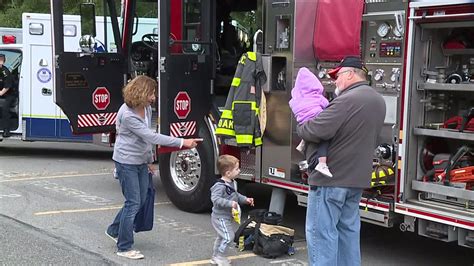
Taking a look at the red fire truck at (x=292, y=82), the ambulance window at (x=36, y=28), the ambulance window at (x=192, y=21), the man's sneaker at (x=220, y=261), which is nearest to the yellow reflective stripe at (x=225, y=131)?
the red fire truck at (x=292, y=82)

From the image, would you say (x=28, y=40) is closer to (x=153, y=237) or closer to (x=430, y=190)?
(x=153, y=237)

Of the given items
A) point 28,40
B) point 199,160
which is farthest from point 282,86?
point 28,40

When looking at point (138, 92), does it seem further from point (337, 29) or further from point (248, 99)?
point (337, 29)

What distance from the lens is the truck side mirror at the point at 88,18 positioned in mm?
8133

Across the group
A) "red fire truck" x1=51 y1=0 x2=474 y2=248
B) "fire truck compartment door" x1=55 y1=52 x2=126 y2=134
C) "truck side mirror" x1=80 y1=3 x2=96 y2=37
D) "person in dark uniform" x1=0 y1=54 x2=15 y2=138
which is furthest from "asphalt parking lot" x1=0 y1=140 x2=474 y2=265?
"person in dark uniform" x1=0 y1=54 x2=15 y2=138

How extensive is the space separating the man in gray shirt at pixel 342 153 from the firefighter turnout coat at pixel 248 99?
5.70 feet

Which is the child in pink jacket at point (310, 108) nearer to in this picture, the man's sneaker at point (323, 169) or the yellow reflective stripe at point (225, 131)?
the man's sneaker at point (323, 169)

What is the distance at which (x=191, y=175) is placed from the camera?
24.5 ft

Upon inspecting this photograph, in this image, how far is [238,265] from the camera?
561 cm

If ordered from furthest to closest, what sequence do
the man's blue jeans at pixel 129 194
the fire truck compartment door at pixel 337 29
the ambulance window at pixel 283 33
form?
1. the ambulance window at pixel 283 33
2. the fire truck compartment door at pixel 337 29
3. the man's blue jeans at pixel 129 194

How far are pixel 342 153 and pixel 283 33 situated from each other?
208 cm

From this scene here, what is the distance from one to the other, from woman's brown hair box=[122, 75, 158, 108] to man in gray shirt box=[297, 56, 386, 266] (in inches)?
62.8

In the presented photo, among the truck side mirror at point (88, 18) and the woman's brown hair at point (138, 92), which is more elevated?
the truck side mirror at point (88, 18)

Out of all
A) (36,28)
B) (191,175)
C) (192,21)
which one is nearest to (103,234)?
(191,175)
